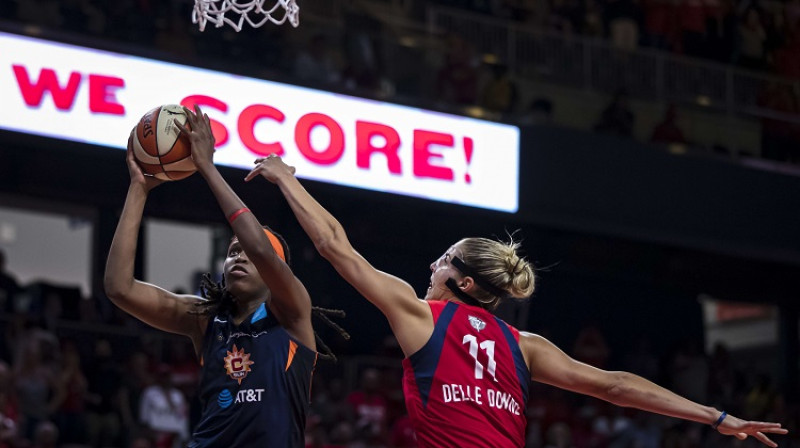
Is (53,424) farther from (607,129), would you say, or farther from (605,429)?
(607,129)

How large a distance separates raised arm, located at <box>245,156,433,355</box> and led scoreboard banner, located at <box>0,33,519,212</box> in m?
7.69

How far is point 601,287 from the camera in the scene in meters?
19.3

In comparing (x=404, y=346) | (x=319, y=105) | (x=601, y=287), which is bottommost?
(x=404, y=346)

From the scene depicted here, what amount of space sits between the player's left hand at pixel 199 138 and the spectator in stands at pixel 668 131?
12.4 m

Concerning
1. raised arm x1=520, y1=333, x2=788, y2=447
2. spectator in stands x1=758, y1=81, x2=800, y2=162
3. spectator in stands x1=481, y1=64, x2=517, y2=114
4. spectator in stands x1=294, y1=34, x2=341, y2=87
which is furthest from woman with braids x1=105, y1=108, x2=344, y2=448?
spectator in stands x1=758, y1=81, x2=800, y2=162

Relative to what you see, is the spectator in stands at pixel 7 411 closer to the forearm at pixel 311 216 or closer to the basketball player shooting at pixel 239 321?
the basketball player shooting at pixel 239 321

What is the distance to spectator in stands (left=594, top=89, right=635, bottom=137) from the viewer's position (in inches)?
633

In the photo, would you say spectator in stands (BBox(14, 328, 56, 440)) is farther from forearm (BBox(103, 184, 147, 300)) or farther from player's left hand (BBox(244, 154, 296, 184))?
player's left hand (BBox(244, 154, 296, 184))

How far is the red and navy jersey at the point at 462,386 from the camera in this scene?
471 cm

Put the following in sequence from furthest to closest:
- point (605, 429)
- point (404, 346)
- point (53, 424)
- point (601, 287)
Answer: point (601, 287), point (605, 429), point (53, 424), point (404, 346)

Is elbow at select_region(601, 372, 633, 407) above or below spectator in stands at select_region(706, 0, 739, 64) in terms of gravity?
below

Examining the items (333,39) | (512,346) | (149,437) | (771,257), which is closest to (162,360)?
(149,437)

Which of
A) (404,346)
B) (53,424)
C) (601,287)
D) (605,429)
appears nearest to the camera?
(404,346)

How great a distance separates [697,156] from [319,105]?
5.28 m
